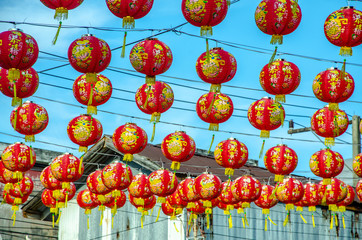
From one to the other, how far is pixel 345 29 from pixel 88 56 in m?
4.23

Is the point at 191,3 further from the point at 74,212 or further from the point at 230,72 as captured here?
the point at 74,212

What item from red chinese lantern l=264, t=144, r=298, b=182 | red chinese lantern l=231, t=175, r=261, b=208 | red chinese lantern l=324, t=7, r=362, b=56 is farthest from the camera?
red chinese lantern l=231, t=175, r=261, b=208

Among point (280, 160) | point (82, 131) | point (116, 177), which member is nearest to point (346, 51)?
point (280, 160)

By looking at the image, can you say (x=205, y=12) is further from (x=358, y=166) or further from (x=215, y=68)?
(x=358, y=166)

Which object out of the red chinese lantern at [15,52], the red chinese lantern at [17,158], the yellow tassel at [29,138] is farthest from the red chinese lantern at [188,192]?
the red chinese lantern at [15,52]

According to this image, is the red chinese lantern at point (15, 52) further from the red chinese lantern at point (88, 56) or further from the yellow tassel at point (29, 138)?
the yellow tassel at point (29, 138)

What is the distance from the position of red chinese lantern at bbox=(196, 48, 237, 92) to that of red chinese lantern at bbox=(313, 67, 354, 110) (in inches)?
63.3

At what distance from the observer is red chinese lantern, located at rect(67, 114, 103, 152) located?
1380cm

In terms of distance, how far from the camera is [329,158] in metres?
15.0

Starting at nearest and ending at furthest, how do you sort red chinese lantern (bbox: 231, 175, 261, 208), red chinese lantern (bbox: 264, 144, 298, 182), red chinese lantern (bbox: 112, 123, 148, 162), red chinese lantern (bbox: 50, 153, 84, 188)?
red chinese lantern (bbox: 112, 123, 148, 162), red chinese lantern (bbox: 264, 144, 298, 182), red chinese lantern (bbox: 50, 153, 84, 188), red chinese lantern (bbox: 231, 175, 261, 208)

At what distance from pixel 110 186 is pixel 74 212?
25.8 ft

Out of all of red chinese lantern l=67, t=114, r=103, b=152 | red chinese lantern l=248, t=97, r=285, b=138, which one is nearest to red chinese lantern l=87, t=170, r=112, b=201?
red chinese lantern l=67, t=114, r=103, b=152

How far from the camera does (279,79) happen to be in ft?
39.6

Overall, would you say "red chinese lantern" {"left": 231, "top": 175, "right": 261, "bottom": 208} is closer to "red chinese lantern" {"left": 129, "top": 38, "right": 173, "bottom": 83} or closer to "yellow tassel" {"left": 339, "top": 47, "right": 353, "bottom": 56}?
"red chinese lantern" {"left": 129, "top": 38, "right": 173, "bottom": 83}
